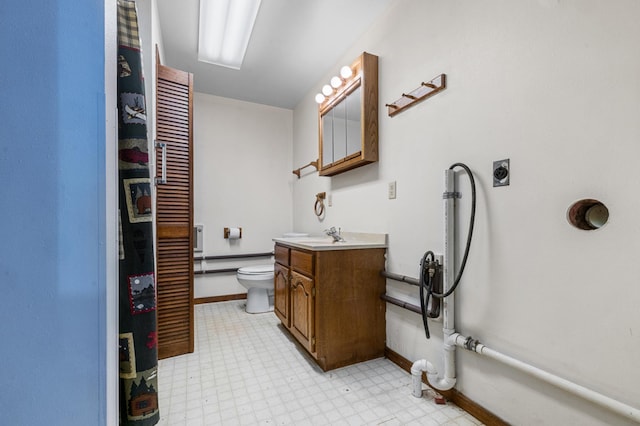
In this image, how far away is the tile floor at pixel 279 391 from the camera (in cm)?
130

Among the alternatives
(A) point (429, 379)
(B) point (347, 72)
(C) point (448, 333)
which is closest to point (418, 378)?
(A) point (429, 379)

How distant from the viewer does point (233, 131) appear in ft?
10.8

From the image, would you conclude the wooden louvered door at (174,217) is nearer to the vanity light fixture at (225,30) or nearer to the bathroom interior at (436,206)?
the bathroom interior at (436,206)

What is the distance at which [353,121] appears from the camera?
210cm

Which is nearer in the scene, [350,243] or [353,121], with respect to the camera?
[350,243]

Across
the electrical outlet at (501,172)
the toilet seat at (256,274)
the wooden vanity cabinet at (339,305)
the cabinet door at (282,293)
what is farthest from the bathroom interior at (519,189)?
the toilet seat at (256,274)

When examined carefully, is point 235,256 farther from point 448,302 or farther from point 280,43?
point 448,302

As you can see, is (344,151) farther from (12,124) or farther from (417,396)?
(12,124)

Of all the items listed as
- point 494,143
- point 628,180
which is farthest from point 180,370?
point 628,180

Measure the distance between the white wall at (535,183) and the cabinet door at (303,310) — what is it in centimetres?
60

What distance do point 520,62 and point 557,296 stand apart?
948 mm

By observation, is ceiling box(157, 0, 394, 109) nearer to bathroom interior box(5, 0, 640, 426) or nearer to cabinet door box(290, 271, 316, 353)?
bathroom interior box(5, 0, 640, 426)

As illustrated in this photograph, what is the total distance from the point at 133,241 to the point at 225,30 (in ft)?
6.76

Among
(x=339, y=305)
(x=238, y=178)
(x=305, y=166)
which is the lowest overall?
(x=339, y=305)
